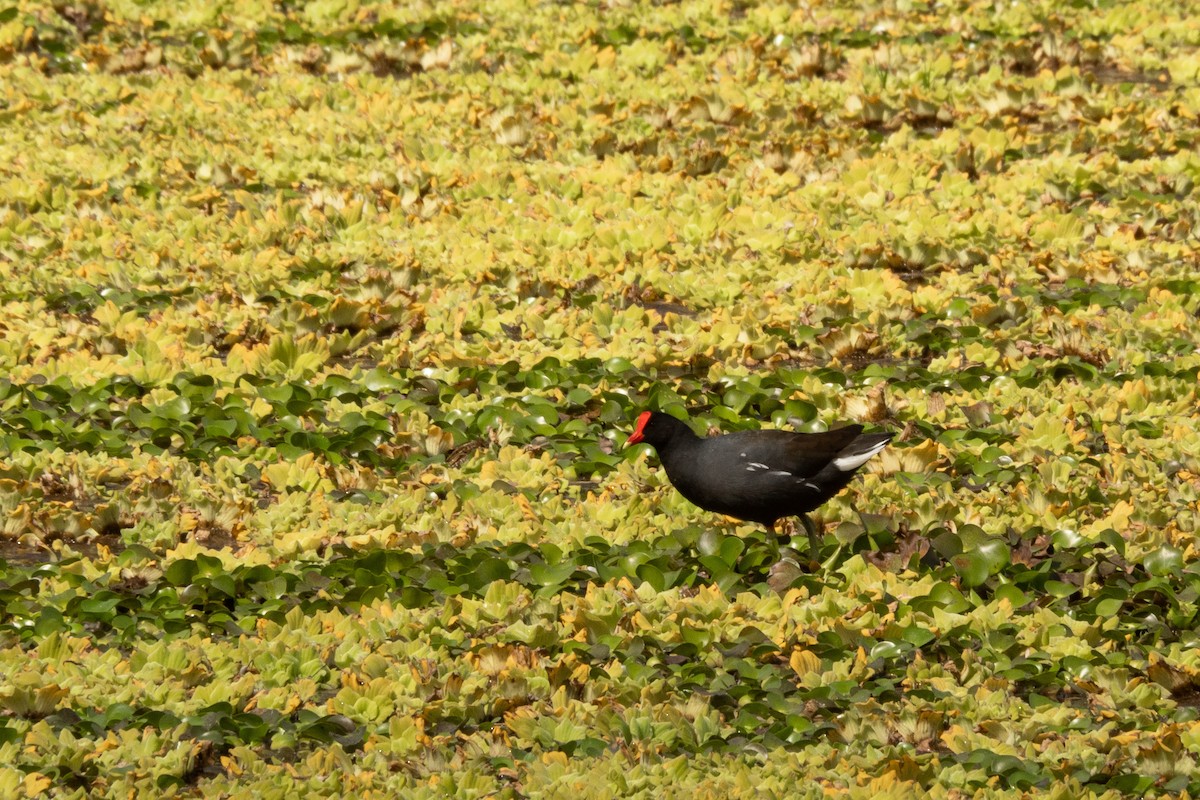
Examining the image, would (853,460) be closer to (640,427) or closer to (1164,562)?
(640,427)

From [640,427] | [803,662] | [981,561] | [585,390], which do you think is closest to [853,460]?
[981,561]

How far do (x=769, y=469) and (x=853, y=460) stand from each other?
42 centimetres

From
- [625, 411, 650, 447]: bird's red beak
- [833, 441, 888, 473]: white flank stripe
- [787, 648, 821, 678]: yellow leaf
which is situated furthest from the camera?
[625, 411, 650, 447]: bird's red beak

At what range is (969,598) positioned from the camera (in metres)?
7.58

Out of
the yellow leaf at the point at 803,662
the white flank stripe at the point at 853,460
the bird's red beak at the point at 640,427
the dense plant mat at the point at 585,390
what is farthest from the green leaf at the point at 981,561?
the bird's red beak at the point at 640,427

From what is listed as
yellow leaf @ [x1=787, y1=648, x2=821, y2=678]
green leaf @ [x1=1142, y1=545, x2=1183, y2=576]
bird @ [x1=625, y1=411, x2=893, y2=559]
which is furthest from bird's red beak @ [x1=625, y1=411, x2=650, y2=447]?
green leaf @ [x1=1142, y1=545, x2=1183, y2=576]

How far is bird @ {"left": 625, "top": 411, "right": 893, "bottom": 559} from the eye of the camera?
7730 mm

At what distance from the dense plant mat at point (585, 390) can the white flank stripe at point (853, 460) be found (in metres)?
0.44

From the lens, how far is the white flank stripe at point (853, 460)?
308 inches

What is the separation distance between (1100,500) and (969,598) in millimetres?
1410

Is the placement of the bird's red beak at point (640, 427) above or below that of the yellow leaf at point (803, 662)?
above

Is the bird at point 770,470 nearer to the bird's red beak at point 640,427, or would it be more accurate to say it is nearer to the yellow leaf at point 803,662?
the bird's red beak at point 640,427

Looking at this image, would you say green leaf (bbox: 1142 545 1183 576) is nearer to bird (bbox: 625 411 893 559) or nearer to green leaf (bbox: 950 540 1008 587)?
green leaf (bbox: 950 540 1008 587)

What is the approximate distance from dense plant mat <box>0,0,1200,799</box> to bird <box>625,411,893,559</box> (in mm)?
276
